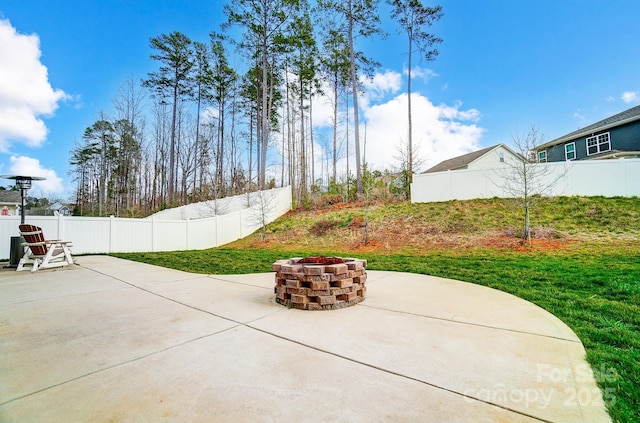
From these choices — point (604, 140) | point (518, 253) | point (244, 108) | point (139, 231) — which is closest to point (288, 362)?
point (518, 253)

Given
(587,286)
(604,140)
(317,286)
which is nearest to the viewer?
(317,286)

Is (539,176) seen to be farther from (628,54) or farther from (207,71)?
(207,71)

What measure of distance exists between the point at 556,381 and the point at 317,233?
11.3m

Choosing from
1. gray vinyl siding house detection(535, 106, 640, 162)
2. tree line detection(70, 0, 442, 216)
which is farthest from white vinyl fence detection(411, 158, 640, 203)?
tree line detection(70, 0, 442, 216)

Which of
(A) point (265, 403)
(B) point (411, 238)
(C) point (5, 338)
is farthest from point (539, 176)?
(C) point (5, 338)

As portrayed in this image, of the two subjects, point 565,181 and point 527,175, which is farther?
point 565,181

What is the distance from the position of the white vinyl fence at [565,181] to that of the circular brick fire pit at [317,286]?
1219 centimetres

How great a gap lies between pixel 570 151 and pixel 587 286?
22.2 metres

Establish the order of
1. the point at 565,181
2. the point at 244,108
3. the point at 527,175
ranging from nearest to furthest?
the point at 527,175 → the point at 565,181 → the point at 244,108

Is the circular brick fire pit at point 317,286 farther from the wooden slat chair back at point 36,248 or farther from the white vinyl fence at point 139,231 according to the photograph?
the white vinyl fence at point 139,231

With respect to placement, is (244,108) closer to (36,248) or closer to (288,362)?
(36,248)

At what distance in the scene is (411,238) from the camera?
35.1 ft

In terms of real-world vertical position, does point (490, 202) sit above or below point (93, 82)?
below

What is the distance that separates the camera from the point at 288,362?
1962 mm
